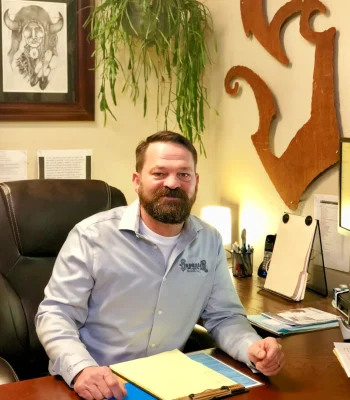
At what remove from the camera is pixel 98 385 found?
1.35 meters

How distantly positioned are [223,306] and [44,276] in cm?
57

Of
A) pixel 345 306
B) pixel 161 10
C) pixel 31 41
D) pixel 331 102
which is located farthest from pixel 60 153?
pixel 345 306

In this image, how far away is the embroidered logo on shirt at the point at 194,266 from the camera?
1.79m

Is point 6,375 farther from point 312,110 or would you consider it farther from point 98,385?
point 312,110

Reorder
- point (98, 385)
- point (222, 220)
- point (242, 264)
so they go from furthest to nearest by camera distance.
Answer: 1. point (222, 220)
2. point (242, 264)
3. point (98, 385)

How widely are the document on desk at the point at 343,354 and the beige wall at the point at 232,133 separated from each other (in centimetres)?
66

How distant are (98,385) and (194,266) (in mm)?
546

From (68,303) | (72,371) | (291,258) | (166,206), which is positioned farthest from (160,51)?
(72,371)

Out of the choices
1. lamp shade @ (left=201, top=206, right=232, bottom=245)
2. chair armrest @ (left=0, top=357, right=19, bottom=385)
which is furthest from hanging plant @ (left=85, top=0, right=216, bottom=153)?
chair armrest @ (left=0, top=357, right=19, bottom=385)

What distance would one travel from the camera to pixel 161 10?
2623mm

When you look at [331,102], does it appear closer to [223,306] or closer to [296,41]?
[296,41]

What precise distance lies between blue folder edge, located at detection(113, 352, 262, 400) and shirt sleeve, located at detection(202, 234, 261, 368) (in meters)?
0.07

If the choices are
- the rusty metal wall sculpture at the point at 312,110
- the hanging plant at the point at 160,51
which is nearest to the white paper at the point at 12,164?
the hanging plant at the point at 160,51

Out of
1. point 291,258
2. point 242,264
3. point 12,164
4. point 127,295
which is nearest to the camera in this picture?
point 127,295
